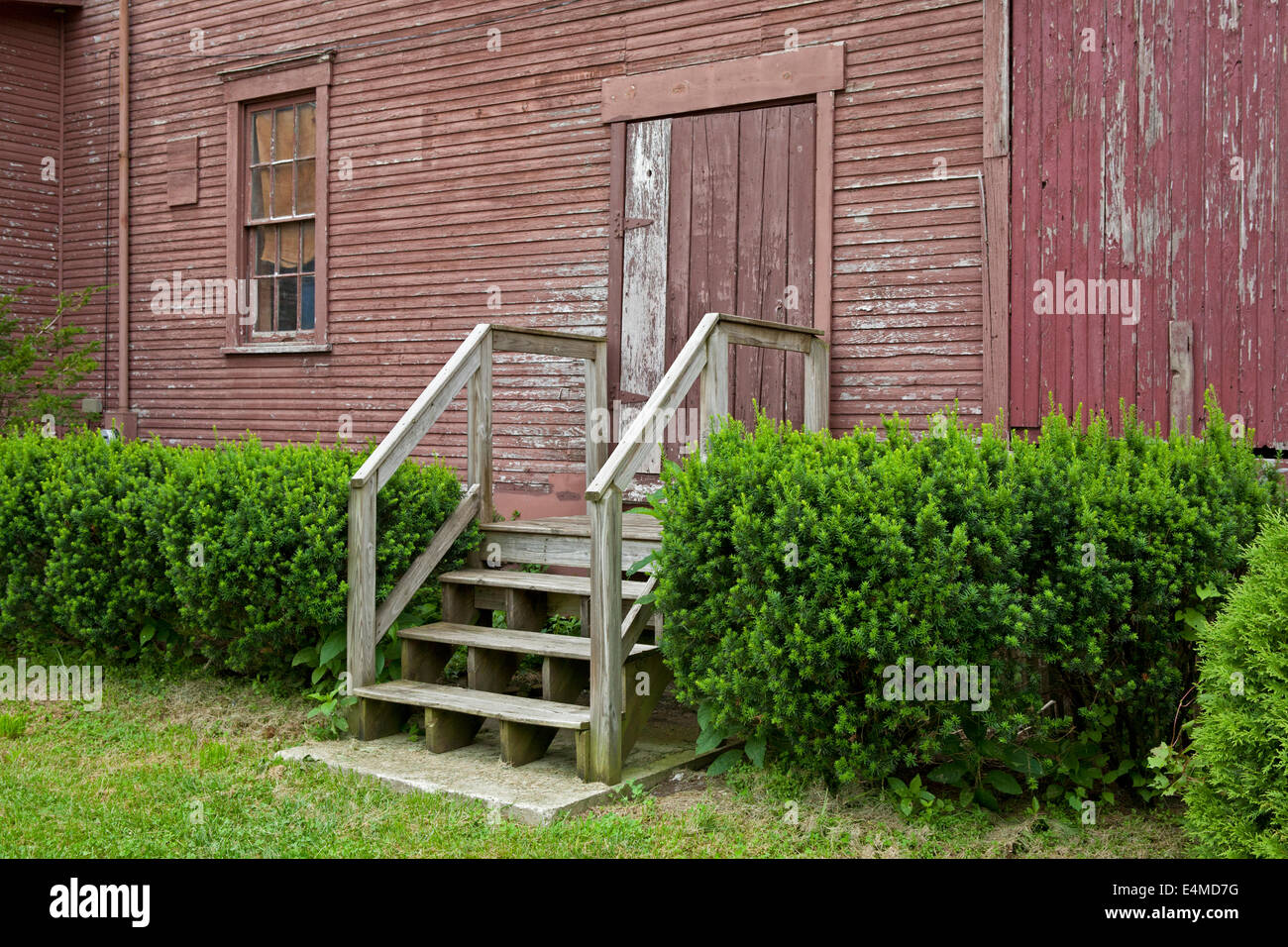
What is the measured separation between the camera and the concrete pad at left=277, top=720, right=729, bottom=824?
170 inches

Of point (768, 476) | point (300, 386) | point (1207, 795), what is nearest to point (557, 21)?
point (300, 386)

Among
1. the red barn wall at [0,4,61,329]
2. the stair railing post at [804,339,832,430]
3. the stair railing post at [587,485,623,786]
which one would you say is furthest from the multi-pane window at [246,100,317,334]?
the stair railing post at [587,485,623,786]

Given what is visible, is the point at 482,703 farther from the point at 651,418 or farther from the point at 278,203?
the point at 278,203

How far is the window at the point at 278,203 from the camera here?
29.2ft

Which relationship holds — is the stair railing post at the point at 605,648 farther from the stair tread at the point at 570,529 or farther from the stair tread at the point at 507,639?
the stair tread at the point at 570,529

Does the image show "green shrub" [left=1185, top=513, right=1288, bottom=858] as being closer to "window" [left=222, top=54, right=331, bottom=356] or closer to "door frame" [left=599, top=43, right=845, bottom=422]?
"door frame" [left=599, top=43, right=845, bottom=422]

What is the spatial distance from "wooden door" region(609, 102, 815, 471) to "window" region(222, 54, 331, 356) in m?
2.84

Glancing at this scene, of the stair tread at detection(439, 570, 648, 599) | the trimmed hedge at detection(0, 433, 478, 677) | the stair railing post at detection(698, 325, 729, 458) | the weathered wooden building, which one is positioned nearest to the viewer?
the stair tread at detection(439, 570, 648, 599)

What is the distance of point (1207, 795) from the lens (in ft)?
11.4

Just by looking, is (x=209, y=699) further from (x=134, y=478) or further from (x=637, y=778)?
(x=637, y=778)

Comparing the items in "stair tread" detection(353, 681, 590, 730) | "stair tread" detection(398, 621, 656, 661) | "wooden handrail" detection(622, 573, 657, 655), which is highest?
"wooden handrail" detection(622, 573, 657, 655)

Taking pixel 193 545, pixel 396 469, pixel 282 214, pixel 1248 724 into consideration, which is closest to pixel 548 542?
pixel 396 469

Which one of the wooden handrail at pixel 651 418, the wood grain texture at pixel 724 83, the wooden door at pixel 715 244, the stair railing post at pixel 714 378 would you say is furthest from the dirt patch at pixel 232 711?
the wood grain texture at pixel 724 83

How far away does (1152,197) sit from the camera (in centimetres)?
577
